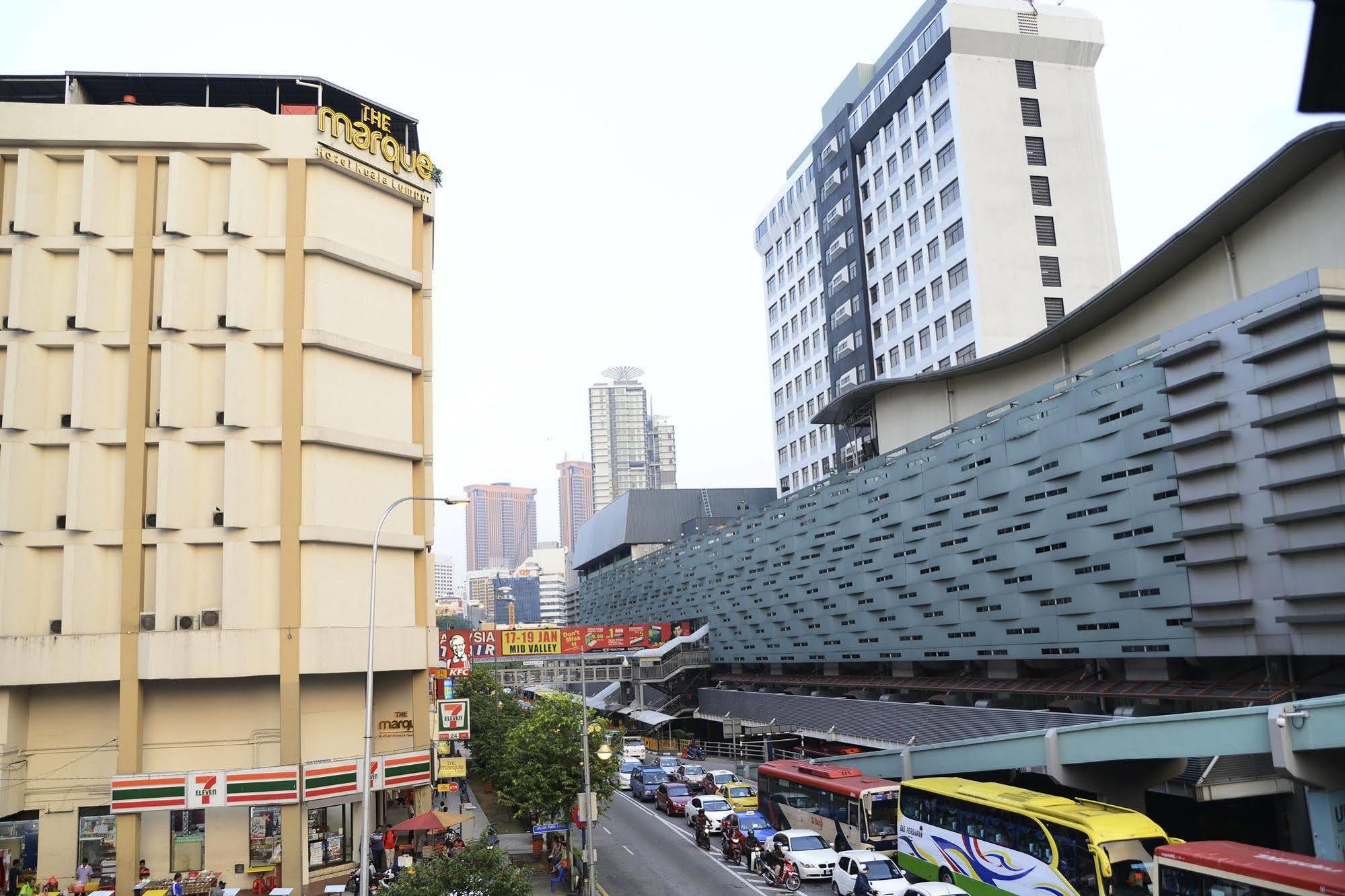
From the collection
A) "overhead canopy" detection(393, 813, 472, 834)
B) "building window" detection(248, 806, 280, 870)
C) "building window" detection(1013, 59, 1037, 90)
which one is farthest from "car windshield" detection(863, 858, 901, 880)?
"building window" detection(1013, 59, 1037, 90)

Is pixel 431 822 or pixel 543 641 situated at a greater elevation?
pixel 543 641

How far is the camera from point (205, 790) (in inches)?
1433

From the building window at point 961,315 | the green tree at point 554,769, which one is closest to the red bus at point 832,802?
the green tree at point 554,769

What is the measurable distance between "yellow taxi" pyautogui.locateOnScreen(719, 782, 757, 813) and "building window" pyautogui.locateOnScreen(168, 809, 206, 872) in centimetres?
2285

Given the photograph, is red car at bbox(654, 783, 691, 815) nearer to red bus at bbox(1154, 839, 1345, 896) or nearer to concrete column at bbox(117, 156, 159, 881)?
concrete column at bbox(117, 156, 159, 881)

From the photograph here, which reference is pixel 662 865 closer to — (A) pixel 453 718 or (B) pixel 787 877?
(B) pixel 787 877

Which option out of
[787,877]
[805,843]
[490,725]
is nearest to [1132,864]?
[787,877]

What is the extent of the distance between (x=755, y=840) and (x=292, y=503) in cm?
2178

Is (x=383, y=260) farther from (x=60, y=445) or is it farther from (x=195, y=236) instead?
(x=60, y=445)

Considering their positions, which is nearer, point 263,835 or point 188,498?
point 263,835

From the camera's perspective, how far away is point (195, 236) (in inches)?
1581

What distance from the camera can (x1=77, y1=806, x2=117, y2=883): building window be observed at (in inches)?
1444

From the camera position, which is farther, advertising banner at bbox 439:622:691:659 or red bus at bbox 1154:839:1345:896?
advertising banner at bbox 439:622:691:659

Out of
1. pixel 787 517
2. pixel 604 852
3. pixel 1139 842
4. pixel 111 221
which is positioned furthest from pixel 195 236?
pixel 787 517
